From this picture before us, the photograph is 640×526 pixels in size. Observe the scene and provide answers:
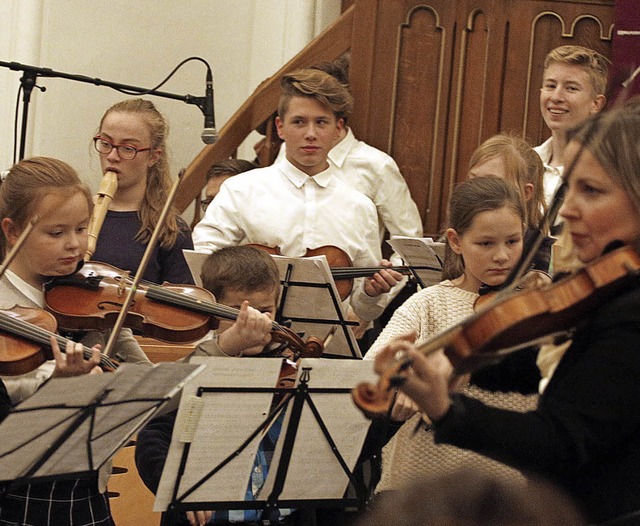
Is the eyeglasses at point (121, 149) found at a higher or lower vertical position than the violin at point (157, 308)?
higher

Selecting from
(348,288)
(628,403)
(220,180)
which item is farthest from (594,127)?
(220,180)

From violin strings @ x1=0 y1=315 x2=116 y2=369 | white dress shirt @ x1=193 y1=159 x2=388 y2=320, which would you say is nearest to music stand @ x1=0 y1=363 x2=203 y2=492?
violin strings @ x1=0 y1=315 x2=116 y2=369

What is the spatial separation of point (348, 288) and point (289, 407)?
4.59 feet

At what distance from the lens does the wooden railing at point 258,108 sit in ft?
17.1

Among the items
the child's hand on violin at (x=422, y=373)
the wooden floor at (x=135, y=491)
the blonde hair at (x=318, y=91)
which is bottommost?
the wooden floor at (x=135, y=491)

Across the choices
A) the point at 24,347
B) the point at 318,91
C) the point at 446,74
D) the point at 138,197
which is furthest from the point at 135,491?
the point at 446,74

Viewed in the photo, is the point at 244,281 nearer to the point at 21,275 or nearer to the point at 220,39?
the point at 21,275

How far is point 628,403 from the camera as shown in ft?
5.33

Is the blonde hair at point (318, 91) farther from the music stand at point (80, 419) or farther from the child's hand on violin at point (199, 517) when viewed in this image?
the music stand at point (80, 419)

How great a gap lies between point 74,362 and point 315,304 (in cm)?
125

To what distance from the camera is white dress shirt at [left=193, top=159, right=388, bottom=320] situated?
13.8ft

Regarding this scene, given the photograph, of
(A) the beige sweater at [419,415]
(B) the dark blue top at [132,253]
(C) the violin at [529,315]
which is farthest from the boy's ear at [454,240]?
(C) the violin at [529,315]

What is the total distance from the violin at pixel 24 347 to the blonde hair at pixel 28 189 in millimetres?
327

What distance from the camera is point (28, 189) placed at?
2768 mm
